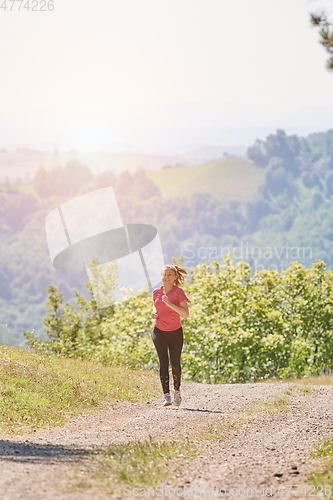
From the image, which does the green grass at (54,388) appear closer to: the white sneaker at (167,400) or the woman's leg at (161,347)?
the white sneaker at (167,400)

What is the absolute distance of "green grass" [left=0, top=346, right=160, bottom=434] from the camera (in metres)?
10.2

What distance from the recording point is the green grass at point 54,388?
10.2m

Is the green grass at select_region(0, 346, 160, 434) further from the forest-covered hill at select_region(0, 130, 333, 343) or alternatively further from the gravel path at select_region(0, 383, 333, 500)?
the forest-covered hill at select_region(0, 130, 333, 343)

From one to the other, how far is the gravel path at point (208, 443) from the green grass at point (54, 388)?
0.45 m

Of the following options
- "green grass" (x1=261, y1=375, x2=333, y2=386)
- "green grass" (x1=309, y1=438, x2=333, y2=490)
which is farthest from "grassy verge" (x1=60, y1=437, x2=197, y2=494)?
"green grass" (x1=261, y1=375, x2=333, y2=386)

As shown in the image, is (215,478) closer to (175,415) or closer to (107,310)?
(175,415)

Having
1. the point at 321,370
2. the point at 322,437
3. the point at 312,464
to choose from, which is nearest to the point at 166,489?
the point at 312,464

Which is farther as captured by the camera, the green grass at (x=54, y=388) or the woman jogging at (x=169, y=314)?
the woman jogging at (x=169, y=314)

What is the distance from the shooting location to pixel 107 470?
6.09 meters

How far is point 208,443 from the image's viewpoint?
802 cm

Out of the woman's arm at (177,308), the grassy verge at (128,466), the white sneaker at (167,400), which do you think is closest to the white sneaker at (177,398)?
the white sneaker at (167,400)

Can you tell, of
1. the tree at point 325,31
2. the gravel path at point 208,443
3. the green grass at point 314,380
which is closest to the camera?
the gravel path at point 208,443

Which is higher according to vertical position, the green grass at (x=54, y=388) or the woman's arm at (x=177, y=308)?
the woman's arm at (x=177, y=308)

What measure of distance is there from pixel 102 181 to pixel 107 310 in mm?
165053
